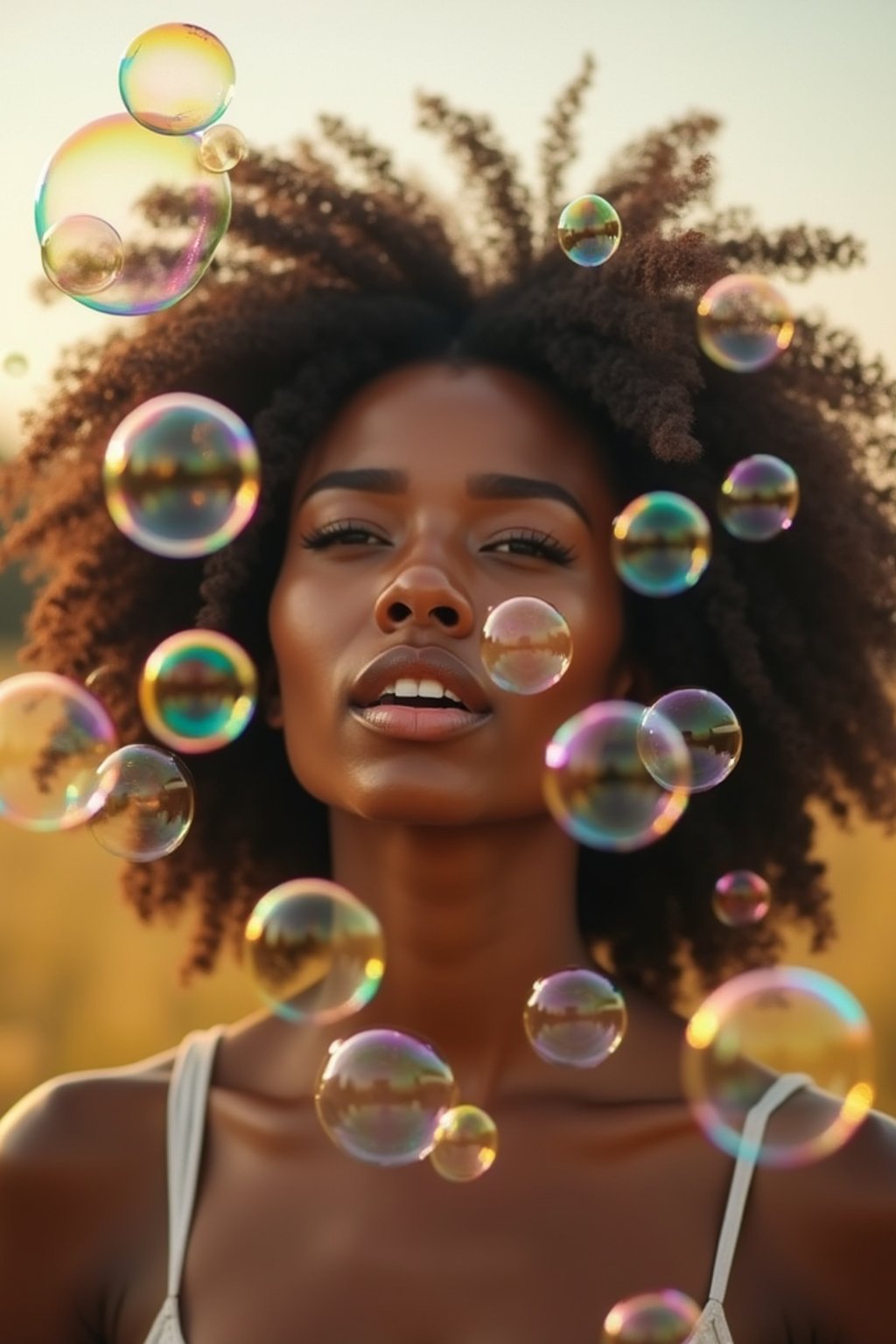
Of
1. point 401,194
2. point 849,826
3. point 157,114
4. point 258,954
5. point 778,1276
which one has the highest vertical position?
point 401,194

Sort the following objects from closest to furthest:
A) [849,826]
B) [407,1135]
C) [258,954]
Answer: [407,1135] < [258,954] < [849,826]

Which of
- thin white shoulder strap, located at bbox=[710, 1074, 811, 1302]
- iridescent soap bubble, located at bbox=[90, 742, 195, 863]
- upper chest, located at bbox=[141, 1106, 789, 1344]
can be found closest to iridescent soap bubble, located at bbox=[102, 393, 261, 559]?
iridescent soap bubble, located at bbox=[90, 742, 195, 863]

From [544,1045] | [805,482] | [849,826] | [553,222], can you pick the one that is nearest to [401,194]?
[553,222]

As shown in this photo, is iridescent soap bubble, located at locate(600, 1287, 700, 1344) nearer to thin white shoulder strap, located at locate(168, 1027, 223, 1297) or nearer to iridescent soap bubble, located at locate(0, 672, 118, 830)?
thin white shoulder strap, located at locate(168, 1027, 223, 1297)

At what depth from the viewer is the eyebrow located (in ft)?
9.77

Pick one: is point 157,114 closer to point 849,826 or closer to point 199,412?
point 199,412

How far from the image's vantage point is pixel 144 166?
10.3 feet

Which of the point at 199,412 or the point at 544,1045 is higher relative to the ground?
the point at 199,412

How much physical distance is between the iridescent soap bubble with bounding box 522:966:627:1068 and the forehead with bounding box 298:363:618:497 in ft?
2.64

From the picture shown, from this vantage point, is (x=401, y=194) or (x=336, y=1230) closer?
(x=336, y=1230)

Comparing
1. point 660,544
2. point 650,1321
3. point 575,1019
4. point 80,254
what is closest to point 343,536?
point 660,544

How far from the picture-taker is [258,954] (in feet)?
9.64

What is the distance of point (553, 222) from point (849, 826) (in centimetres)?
129

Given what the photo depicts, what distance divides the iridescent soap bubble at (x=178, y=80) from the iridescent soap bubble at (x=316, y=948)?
4.14 ft
